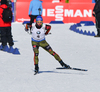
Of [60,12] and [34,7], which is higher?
[34,7]

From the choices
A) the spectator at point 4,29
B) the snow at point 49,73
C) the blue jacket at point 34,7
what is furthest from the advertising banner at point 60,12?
the snow at point 49,73

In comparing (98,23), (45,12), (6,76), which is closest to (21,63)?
(6,76)

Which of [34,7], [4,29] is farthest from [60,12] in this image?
[4,29]

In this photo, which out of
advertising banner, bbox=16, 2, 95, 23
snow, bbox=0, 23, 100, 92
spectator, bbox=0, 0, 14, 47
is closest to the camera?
snow, bbox=0, 23, 100, 92

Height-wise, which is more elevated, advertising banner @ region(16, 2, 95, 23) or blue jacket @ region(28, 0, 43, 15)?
blue jacket @ region(28, 0, 43, 15)

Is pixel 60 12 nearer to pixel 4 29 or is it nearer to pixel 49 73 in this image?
pixel 4 29

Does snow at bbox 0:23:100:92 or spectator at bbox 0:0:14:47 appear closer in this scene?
snow at bbox 0:23:100:92

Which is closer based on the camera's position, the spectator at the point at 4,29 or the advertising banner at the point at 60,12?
the spectator at the point at 4,29

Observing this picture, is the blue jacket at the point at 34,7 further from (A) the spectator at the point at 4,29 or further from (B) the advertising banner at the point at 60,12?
(B) the advertising banner at the point at 60,12

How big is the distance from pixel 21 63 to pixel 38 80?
2.09m

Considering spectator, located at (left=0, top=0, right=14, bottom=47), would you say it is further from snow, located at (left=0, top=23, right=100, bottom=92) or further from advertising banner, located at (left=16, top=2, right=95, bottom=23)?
advertising banner, located at (left=16, top=2, right=95, bottom=23)

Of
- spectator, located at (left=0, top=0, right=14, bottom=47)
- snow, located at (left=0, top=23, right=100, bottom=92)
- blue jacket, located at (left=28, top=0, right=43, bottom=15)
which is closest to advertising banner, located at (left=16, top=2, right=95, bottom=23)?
blue jacket, located at (left=28, top=0, right=43, bottom=15)

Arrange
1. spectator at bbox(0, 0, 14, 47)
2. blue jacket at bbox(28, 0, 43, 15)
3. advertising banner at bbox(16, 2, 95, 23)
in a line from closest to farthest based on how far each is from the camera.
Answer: spectator at bbox(0, 0, 14, 47) < blue jacket at bbox(28, 0, 43, 15) < advertising banner at bbox(16, 2, 95, 23)

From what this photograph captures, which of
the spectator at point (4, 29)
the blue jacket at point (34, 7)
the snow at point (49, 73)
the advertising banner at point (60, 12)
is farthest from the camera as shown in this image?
the advertising banner at point (60, 12)
